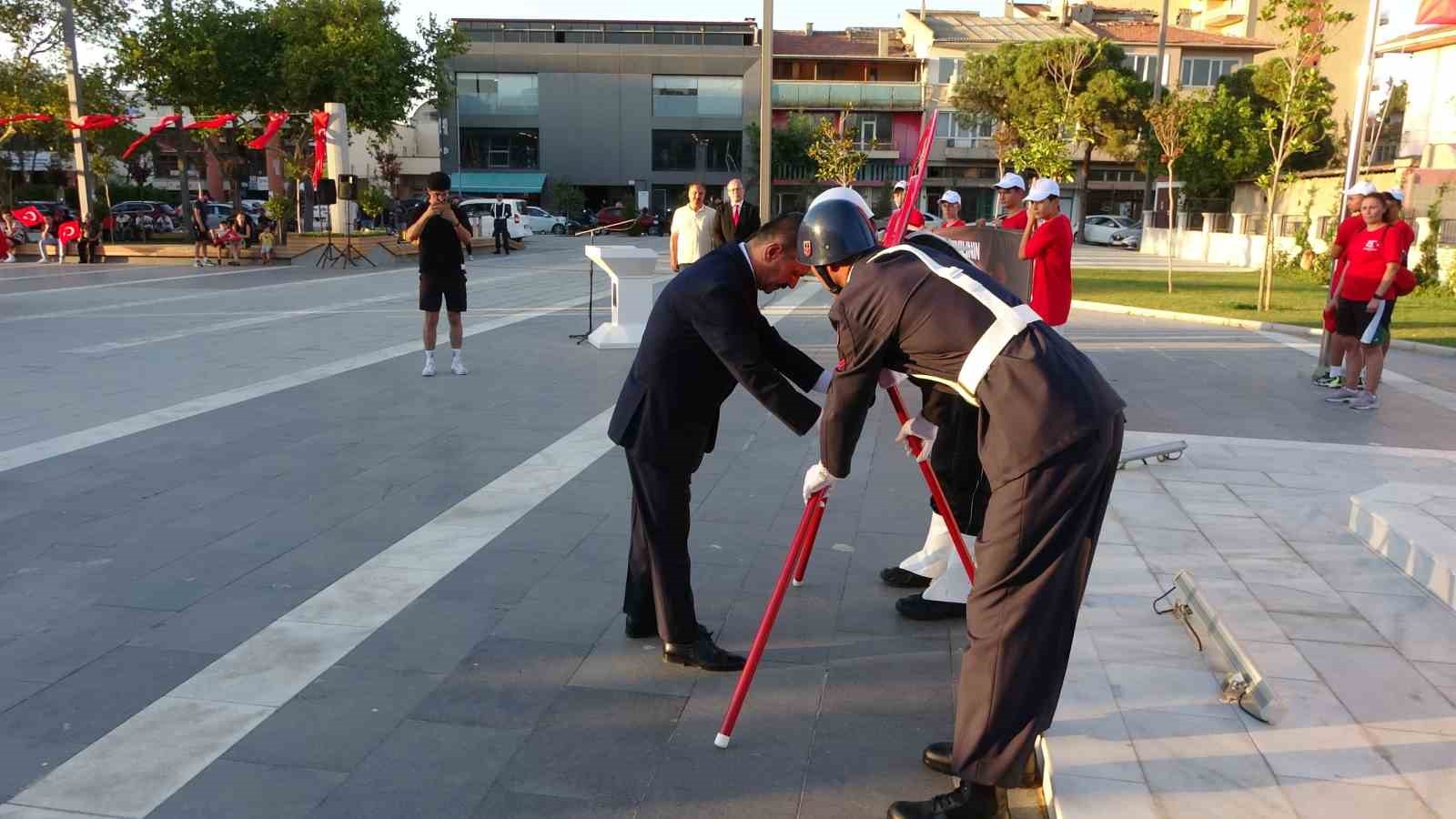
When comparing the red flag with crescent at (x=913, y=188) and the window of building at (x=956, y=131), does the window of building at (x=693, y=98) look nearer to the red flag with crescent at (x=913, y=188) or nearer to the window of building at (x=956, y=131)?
the window of building at (x=956, y=131)

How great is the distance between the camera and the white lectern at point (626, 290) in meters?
11.6

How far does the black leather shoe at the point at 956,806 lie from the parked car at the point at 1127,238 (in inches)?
1723

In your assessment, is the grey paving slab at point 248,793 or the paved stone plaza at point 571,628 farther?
the paved stone plaza at point 571,628

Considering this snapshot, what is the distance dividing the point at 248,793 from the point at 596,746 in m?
1.03

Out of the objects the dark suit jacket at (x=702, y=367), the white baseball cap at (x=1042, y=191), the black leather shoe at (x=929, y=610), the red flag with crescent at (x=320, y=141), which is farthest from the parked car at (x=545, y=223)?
the dark suit jacket at (x=702, y=367)

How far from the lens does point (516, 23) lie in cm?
6291

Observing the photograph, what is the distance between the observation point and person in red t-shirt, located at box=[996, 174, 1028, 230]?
7.82 meters

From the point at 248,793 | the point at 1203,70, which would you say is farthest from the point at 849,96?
the point at 248,793

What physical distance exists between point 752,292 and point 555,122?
59.6 m

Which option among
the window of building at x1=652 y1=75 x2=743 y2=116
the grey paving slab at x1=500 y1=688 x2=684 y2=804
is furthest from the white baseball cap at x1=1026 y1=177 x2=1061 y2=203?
the window of building at x1=652 y1=75 x2=743 y2=116

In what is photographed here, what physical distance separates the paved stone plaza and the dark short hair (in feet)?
5.31

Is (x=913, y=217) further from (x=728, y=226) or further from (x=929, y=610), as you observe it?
(x=929, y=610)

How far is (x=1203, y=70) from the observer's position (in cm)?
5600

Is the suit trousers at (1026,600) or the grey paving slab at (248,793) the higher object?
the suit trousers at (1026,600)
